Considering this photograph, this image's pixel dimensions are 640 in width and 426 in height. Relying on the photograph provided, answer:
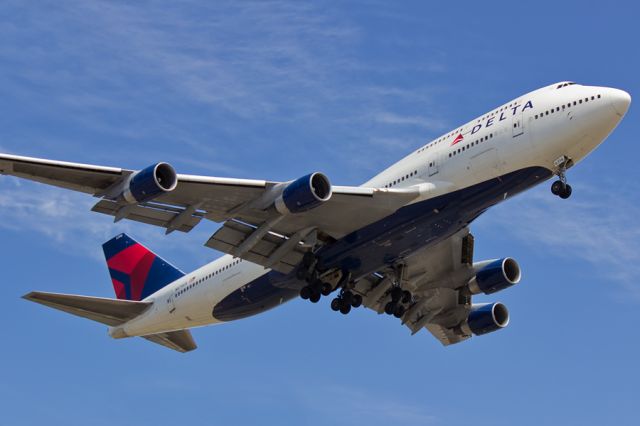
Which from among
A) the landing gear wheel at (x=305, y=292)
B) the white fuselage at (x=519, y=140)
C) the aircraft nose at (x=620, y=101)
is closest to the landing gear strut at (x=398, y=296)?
the landing gear wheel at (x=305, y=292)

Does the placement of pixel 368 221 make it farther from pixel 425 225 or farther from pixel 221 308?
pixel 221 308

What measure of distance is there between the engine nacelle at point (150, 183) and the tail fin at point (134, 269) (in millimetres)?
12948

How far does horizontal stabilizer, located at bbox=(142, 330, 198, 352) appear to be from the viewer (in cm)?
4619

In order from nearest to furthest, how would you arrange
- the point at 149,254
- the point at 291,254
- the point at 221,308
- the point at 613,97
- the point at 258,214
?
the point at 613,97 → the point at 258,214 → the point at 291,254 → the point at 221,308 → the point at 149,254

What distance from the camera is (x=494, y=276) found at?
42.3m

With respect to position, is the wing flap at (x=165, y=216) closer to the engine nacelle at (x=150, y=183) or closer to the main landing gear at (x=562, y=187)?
the engine nacelle at (x=150, y=183)

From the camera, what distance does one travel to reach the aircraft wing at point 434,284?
41.9 meters

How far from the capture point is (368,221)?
122ft

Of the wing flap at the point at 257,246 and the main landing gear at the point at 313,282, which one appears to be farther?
the main landing gear at the point at 313,282

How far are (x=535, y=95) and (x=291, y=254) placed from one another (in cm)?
1019

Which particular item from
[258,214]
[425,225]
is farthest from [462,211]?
[258,214]

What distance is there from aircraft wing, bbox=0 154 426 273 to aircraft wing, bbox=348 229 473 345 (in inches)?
167

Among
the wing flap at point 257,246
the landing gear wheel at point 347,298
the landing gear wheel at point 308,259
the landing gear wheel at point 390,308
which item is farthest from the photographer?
the landing gear wheel at point 390,308

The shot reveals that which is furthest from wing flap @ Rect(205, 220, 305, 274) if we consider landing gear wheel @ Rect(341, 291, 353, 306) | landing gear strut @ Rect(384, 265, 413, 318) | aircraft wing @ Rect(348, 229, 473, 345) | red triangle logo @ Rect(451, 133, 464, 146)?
red triangle logo @ Rect(451, 133, 464, 146)
